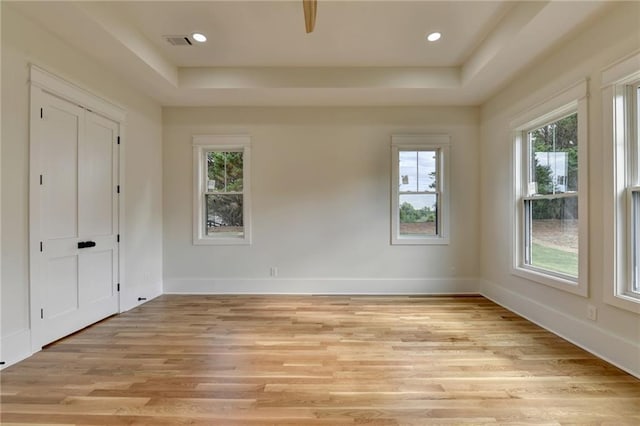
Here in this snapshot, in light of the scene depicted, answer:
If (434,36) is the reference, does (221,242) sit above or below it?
below

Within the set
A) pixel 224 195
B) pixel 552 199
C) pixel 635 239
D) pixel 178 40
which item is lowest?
pixel 635 239

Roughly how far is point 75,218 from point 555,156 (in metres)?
5.00

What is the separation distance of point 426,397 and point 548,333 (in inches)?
72.9

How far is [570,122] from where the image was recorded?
284 cm

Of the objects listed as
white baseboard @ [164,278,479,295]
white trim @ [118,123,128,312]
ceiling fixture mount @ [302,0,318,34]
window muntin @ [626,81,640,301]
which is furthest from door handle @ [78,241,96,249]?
window muntin @ [626,81,640,301]

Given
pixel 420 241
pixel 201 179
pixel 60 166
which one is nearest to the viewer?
pixel 60 166

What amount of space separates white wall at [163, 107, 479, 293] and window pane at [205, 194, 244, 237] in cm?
30

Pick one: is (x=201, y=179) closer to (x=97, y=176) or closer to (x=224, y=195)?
(x=224, y=195)

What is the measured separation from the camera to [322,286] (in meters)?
4.36

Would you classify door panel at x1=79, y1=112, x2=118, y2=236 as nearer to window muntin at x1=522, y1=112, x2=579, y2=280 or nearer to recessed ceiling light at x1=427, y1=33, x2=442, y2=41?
recessed ceiling light at x1=427, y1=33, x2=442, y2=41

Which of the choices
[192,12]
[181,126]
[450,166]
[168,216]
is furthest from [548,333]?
[181,126]

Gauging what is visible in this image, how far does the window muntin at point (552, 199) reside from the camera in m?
2.81

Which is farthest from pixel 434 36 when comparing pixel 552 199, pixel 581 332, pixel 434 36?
pixel 581 332

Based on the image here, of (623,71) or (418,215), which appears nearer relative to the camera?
(623,71)
